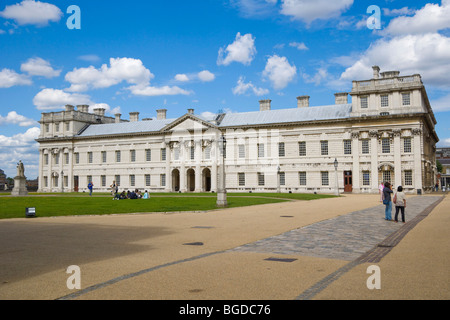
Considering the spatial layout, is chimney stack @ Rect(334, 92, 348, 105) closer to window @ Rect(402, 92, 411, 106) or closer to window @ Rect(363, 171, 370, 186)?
window @ Rect(402, 92, 411, 106)

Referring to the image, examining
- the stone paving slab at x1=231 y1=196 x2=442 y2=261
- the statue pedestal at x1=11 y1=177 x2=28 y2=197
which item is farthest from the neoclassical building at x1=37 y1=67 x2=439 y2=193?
the stone paving slab at x1=231 y1=196 x2=442 y2=261

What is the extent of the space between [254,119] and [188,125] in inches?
421

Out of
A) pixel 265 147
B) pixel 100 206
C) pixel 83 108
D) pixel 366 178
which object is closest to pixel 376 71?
pixel 366 178

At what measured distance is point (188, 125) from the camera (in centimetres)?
6669

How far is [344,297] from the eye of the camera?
5.92 metres

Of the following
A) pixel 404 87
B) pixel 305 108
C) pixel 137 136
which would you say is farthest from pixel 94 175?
pixel 404 87

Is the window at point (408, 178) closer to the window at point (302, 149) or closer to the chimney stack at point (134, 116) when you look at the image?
the window at point (302, 149)

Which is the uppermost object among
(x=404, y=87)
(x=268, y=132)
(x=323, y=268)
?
(x=404, y=87)

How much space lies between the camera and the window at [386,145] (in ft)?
177

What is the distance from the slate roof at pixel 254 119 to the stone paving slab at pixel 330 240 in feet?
142

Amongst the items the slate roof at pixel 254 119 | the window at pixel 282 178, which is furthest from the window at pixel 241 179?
the slate roof at pixel 254 119

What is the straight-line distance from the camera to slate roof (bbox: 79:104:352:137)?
59.0 metres

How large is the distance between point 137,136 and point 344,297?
2666 inches
